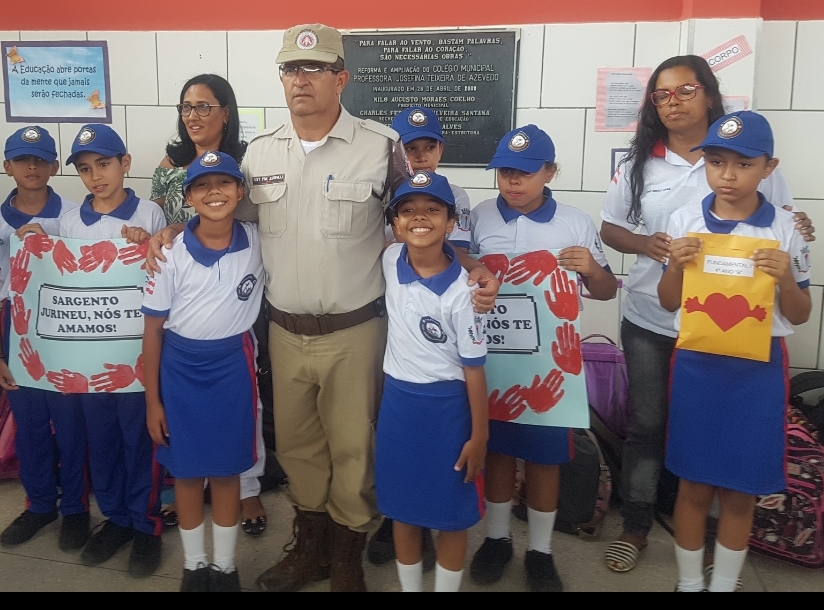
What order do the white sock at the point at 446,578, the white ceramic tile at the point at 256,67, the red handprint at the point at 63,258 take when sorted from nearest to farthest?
the white sock at the point at 446,578
the red handprint at the point at 63,258
the white ceramic tile at the point at 256,67

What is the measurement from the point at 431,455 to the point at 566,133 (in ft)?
6.84

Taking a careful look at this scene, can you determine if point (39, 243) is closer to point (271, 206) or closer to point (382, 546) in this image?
point (271, 206)

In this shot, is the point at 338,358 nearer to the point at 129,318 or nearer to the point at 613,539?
the point at 129,318

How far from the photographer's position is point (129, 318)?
235 centimetres

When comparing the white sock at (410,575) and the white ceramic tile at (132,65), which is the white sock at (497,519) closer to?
the white sock at (410,575)

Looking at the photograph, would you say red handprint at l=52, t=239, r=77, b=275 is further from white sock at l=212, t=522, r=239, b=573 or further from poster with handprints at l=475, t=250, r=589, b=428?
poster with handprints at l=475, t=250, r=589, b=428

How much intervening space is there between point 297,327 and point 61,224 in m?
1.06

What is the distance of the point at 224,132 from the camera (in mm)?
2791

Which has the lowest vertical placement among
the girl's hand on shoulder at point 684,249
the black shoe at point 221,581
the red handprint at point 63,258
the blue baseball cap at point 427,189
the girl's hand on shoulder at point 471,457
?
the black shoe at point 221,581

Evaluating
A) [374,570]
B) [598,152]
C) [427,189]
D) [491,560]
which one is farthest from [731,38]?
[374,570]

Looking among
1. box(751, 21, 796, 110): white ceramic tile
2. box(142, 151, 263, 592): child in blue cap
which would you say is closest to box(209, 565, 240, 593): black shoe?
box(142, 151, 263, 592): child in blue cap

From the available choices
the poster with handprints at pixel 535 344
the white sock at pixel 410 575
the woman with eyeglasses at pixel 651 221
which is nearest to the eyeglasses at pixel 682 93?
the woman with eyeglasses at pixel 651 221

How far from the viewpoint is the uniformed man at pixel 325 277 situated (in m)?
2.10

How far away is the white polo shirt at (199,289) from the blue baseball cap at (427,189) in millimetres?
576
